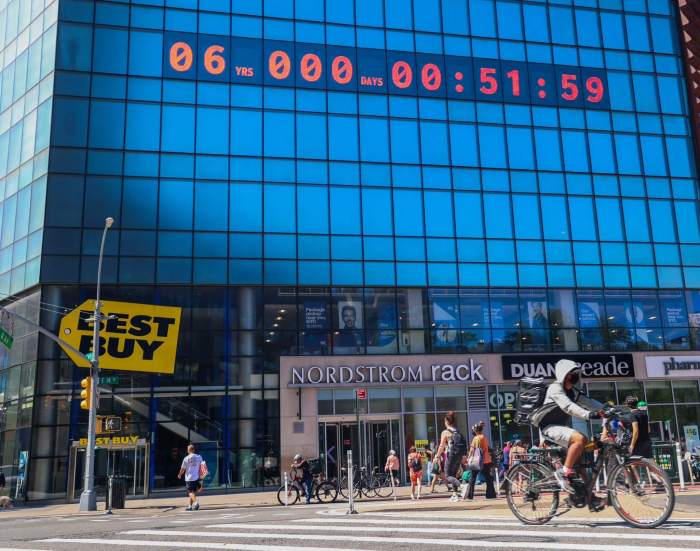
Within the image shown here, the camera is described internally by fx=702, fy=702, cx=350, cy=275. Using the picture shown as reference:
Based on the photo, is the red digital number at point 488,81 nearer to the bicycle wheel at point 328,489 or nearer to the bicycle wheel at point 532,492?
the bicycle wheel at point 328,489

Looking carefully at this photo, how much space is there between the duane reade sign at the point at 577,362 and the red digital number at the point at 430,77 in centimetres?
1389

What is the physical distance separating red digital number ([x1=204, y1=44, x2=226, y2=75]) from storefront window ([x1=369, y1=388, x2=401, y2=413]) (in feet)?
53.8

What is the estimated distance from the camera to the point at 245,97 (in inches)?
1298

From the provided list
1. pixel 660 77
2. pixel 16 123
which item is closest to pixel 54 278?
pixel 16 123

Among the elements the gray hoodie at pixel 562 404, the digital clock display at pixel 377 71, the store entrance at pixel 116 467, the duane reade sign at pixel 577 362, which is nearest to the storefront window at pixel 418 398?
the duane reade sign at pixel 577 362

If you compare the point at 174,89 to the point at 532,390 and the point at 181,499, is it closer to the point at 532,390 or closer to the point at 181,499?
the point at 181,499

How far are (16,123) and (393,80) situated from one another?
1823 cm

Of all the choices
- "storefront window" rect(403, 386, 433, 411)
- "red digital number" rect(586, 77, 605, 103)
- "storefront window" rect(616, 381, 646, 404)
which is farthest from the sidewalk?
"red digital number" rect(586, 77, 605, 103)

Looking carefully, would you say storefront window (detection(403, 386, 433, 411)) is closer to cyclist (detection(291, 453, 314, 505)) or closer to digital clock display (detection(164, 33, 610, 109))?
cyclist (detection(291, 453, 314, 505))

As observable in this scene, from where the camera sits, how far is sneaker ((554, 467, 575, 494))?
25.1 ft

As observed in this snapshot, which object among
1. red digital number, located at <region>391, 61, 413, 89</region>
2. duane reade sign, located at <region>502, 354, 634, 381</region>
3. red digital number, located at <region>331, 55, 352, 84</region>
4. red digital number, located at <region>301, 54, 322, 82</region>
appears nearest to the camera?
duane reade sign, located at <region>502, 354, 634, 381</region>

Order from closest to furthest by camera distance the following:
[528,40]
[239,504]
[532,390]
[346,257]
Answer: [532,390]
[239,504]
[346,257]
[528,40]

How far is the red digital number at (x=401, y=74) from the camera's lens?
114 feet

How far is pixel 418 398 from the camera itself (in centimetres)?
3117
